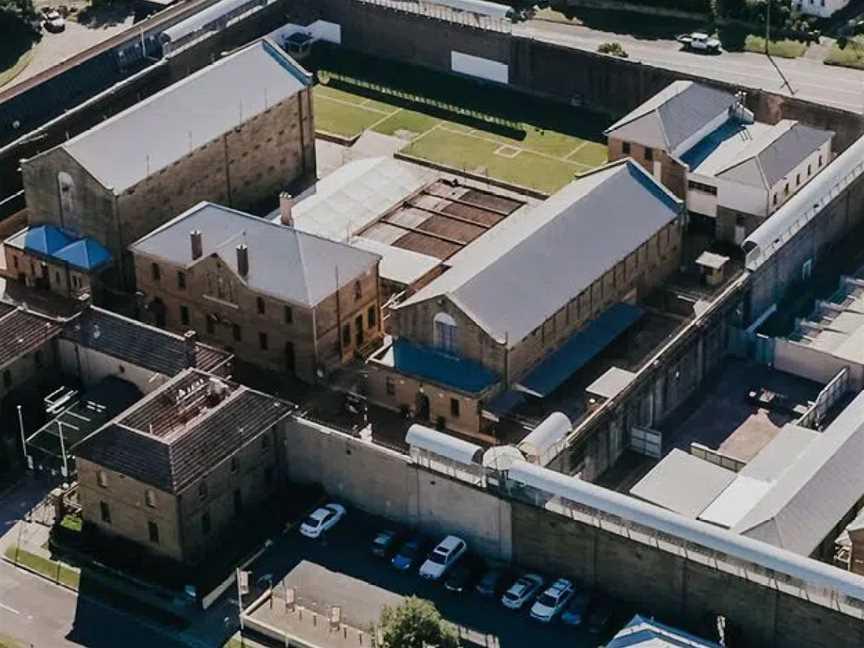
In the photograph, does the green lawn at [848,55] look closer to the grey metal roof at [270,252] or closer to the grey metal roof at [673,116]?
the grey metal roof at [673,116]

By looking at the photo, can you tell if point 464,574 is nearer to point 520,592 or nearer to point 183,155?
point 520,592

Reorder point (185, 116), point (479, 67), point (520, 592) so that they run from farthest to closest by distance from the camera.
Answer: point (479, 67), point (185, 116), point (520, 592)

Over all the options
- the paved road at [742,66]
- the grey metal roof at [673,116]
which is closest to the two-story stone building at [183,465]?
the grey metal roof at [673,116]

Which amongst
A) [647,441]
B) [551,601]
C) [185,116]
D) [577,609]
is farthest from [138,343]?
[577,609]

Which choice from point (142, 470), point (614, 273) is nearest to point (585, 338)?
point (614, 273)

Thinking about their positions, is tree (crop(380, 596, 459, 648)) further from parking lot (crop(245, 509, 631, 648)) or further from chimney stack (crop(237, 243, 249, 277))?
chimney stack (crop(237, 243, 249, 277))

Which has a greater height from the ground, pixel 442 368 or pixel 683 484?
pixel 442 368

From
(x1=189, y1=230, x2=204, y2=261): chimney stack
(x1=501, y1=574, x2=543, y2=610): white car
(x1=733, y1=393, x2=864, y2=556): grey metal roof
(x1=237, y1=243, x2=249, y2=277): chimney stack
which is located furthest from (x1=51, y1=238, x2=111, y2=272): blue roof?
(x1=733, y1=393, x2=864, y2=556): grey metal roof
